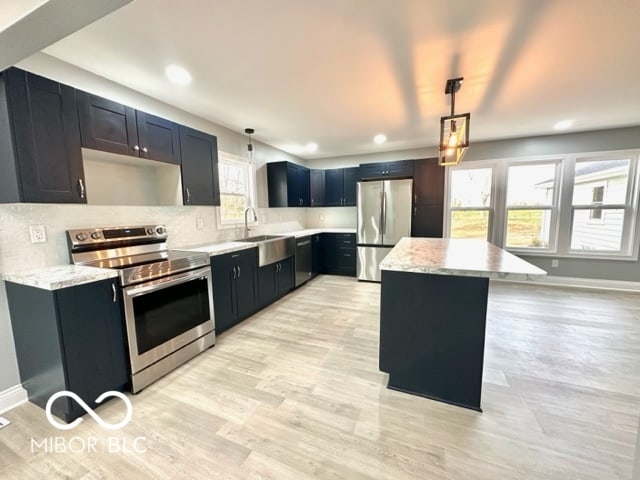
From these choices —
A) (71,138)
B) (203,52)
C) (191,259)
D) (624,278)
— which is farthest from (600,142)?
(71,138)

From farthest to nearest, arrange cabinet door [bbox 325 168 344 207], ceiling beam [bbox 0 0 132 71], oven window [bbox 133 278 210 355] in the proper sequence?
cabinet door [bbox 325 168 344 207] < oven window [bbox 133 278 210 355] < ceiling beam [bbox 0 0 132 71]

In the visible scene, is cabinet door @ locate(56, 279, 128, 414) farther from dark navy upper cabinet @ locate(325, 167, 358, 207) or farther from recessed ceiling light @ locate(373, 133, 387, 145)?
dark navy upper cabinet @ locate(325, 167, 358, 207)

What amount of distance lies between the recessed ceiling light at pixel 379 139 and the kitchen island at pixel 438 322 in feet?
9.21

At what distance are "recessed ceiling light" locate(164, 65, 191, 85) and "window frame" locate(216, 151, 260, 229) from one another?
3.93ft

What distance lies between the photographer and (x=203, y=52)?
186 centimetres

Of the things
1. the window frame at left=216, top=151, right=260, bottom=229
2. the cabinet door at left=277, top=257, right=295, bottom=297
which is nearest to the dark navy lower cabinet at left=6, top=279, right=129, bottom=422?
the window frame at left=216, top=151, right=260, bottom=229

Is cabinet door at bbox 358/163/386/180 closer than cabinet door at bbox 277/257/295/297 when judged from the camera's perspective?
No

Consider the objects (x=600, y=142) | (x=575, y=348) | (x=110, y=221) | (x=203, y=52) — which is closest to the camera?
(x=203, y=52)

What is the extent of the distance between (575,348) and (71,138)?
14.9 ft

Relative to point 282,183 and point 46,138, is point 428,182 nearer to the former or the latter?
point 282,183

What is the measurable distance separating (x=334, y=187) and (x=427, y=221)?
197cm

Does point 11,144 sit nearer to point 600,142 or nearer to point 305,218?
point 305,218

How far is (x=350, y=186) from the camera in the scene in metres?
5.23

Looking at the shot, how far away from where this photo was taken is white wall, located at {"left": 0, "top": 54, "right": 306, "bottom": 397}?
1.73 m
